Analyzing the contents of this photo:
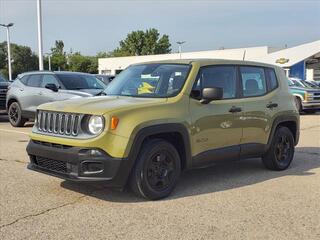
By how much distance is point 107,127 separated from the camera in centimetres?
566

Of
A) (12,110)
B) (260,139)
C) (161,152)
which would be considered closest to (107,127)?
(161,152)

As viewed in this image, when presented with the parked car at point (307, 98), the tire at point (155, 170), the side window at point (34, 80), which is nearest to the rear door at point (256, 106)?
the tire at point (155, 170)

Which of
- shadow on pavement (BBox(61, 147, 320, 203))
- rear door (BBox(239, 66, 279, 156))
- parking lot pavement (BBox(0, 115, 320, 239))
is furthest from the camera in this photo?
rear door (BBox(239, 66, 279, 156))

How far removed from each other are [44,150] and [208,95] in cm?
217

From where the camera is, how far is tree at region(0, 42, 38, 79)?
284ft

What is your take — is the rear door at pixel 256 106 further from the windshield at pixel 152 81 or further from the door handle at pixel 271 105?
the windshield at pixel 152 81

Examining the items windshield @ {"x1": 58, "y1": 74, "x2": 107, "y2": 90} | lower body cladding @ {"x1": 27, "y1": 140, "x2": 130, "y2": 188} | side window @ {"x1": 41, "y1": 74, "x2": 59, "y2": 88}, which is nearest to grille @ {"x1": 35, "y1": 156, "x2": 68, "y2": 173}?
lower body cladding @ {"x1": 27, "y1": 140, "x2": 130, "y2": 188}

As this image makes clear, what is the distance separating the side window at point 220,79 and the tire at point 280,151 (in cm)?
133

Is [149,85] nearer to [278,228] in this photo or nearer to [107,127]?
[107,127]

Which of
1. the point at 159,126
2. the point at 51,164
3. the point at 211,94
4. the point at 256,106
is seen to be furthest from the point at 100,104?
the point at 256,106

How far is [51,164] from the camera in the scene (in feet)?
20.1

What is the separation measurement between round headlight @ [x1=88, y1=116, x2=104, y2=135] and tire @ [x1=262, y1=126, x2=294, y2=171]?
128 inches

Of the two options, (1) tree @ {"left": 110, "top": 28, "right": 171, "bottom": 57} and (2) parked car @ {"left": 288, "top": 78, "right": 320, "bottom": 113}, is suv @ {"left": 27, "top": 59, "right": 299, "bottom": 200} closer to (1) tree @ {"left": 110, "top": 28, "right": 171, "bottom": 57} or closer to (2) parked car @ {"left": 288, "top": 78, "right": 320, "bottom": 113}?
(2) parked car @ {"left": 288, "top": 78, "right": 320, "bottom": 113}

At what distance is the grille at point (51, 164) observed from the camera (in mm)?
5944
